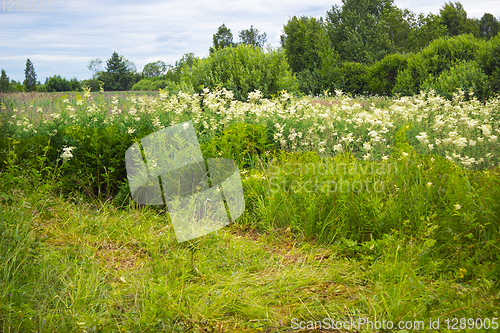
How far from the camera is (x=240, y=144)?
466 cm

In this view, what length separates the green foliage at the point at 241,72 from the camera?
941cm

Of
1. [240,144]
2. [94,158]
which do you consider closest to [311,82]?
[240,144]

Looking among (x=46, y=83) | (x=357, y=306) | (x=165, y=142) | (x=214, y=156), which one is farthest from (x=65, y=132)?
(x=46, y=83)

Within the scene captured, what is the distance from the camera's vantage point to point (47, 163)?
16.8ft

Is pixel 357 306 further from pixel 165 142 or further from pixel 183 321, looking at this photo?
pixel 165 142

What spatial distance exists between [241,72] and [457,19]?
33.1 m

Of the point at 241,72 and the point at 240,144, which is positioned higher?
the point at 241,72

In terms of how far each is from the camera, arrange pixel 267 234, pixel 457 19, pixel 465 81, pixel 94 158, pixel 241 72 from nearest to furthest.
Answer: pixel 267 234 < pixel 94 158 < pixel 241 72 < pixel 465 81 < pixel 457 19

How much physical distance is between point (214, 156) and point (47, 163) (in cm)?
273

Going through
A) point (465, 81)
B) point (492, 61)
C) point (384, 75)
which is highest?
point (384, 75)

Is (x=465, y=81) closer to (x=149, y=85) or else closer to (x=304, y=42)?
(x=304, y=42)

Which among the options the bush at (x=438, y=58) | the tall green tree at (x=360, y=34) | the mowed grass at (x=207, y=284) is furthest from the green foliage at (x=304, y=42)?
the mowed grass at (x=207, y=284)

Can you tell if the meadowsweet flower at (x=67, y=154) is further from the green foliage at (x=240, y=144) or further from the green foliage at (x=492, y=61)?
the green foliage at (x=492, y=61)

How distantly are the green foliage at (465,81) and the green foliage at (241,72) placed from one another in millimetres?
5174
